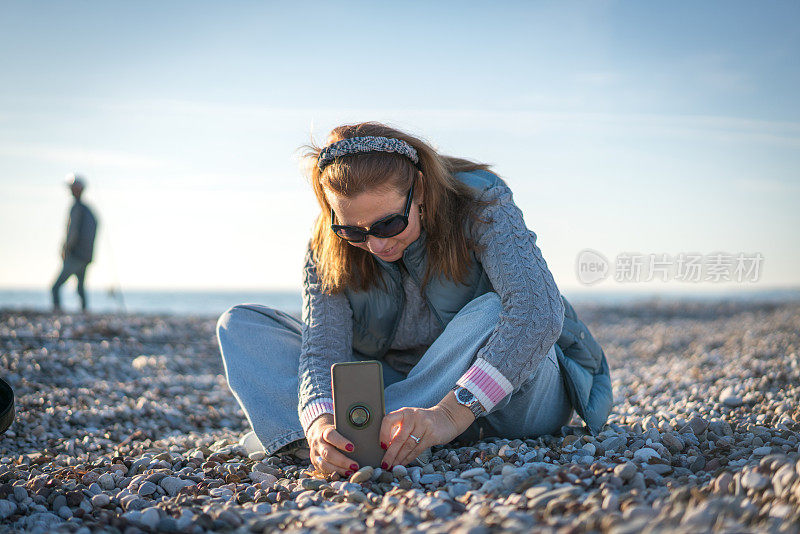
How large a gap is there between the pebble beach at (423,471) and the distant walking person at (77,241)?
5631 millimetres

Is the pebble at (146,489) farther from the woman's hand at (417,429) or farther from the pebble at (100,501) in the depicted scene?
the woman's hand at (417,429)

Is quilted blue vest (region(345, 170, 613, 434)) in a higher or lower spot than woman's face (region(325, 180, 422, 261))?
lower

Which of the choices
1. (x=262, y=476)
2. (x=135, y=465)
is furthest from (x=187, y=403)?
(x=262, y=476)

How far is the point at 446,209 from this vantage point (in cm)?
272

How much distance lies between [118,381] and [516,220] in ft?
15.0

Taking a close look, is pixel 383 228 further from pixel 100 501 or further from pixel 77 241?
pixel 77 241

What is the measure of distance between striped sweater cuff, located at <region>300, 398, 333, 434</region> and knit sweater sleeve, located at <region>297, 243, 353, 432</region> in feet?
0.04

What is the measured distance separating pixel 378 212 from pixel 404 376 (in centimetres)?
105

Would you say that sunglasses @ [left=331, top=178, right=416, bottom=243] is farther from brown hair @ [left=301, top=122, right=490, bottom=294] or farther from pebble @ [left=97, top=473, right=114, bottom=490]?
pebble @ [left=97, top=473, right=114, bottom=490]

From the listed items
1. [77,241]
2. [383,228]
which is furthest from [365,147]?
[77,241]

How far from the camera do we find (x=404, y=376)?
10.5 ft

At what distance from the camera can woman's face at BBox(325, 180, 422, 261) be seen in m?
2.55

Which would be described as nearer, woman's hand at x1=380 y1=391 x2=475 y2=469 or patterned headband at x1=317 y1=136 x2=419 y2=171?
woman's hand at x1=380 y1=391 x2=475 y2=469

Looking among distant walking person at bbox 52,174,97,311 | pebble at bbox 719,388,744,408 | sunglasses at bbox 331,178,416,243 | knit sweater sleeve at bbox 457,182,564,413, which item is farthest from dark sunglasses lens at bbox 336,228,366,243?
distant walking person at bbox 52,174,97,311
